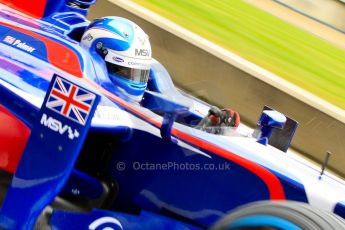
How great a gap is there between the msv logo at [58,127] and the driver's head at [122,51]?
1014 mm

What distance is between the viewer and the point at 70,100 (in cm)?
314

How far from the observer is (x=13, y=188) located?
334cm

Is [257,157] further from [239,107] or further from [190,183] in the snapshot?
[239,107]

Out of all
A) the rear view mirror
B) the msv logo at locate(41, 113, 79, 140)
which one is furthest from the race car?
the rear view mirror

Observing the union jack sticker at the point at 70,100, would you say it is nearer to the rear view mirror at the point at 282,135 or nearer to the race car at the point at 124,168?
the race car at the point at 124,168

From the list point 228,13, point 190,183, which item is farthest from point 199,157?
point 228,13

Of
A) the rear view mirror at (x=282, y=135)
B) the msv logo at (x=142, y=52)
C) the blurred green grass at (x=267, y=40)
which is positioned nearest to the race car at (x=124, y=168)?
the msv logo at (x=142, y=52)

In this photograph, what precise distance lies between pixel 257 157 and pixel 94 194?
0.89 metres

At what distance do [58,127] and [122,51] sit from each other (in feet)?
3.88

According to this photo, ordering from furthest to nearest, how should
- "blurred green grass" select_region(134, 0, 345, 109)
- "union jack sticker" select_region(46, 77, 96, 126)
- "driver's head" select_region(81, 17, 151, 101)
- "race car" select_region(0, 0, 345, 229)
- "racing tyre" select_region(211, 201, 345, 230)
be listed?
1. "blurred green grass" select_region(134, 0, 345, 109)
2. "driver's head" select_region(81, 17, 151, 101)
3. "race car" select_region(0, 0, 345, 229)
4. "union jack sticker" select_region(46, 77, 96, 126)
5. "racing tyre" select_region(211, 201, 345, 230)

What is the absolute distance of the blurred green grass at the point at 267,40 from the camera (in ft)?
33.3

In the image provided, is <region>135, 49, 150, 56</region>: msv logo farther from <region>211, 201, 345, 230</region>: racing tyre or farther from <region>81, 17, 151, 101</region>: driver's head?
<region>211, 201, 345, 230</region>: racing tyre

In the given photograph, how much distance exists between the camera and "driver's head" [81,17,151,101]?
4242 millimetres

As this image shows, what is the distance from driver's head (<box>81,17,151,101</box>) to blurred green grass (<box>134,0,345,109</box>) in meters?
5.31
